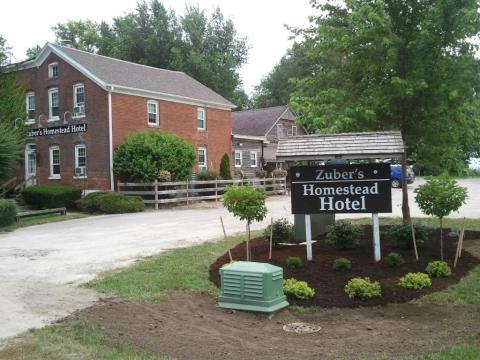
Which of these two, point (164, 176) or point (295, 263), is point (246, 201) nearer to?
point (295, 263)

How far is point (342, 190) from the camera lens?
9.85 meters

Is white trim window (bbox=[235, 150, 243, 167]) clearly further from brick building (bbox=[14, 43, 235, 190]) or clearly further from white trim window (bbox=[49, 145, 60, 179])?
white trim window (bbox=[49, 145, 60, 179])

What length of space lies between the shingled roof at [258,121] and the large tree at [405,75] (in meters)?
32.8

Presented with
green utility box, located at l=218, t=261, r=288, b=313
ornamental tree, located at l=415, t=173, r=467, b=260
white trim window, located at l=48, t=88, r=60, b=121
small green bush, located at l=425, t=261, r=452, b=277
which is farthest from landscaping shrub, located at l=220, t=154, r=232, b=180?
green utility box, located at l=218, t=261, r=288, b=313

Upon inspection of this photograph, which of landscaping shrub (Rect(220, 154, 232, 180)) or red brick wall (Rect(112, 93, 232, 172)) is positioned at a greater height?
red brick wall (Rect(112, 93, 232, 172))

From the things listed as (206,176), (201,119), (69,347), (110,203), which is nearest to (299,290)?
(69,347)

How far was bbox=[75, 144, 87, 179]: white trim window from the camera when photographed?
2969 centimetres

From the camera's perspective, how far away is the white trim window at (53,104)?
31469mm

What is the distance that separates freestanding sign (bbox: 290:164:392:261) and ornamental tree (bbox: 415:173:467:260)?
752 mm

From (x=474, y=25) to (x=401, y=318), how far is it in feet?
22.5

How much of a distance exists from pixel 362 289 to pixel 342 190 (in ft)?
7.88

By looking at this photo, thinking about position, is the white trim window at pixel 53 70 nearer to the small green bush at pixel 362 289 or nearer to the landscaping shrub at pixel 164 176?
the landscaping shrub at pixel 164 176

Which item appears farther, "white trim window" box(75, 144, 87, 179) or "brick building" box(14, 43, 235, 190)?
"white trim window" box(75, 144, 87, 179)

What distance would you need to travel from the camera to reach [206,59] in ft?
178
